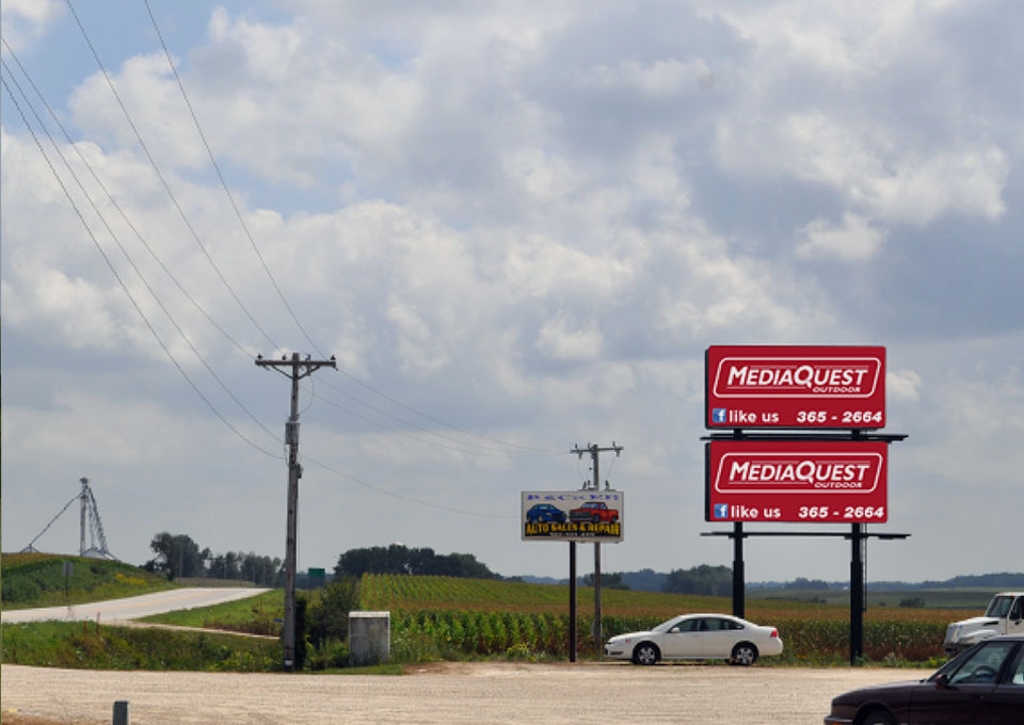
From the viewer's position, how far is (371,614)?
35.9 m

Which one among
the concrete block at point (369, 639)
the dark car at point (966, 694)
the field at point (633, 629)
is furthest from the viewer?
the field at point (633, 629)

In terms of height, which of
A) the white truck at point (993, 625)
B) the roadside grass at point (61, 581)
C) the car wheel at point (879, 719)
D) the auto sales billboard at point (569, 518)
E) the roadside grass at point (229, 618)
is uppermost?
the auto sales billboard at point (569, 518)

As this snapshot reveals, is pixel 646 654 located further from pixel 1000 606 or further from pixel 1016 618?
→ pixel 1016 618

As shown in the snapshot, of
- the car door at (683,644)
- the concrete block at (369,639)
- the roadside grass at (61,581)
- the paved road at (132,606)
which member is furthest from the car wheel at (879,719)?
the roadside grass at (61,581)

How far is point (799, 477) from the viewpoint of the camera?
130ft

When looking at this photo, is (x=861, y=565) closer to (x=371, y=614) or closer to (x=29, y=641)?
(x=371, y=614)

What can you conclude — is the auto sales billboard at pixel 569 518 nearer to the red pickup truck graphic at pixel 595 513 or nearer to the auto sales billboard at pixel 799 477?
the red pickup truck graphic at pixel 595 513

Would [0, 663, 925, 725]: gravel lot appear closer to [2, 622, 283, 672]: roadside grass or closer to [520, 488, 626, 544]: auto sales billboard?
[520, 488, 626, 544]: auto sales billboard

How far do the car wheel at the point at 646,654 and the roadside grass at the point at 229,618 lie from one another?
99.2 ft

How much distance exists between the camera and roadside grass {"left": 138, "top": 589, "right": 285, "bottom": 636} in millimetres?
71250

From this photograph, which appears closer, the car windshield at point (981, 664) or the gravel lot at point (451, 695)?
the car windshield at point (981, 664)

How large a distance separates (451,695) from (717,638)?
1314cm

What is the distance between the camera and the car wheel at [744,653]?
1468 inches

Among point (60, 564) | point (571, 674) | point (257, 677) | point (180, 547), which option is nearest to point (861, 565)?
point (571, 674)
